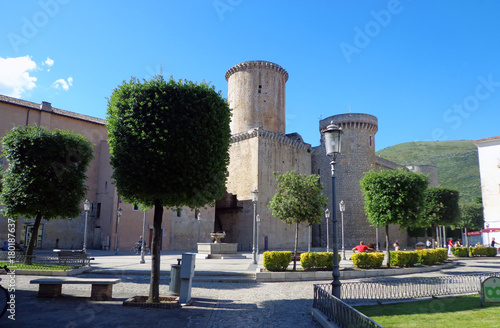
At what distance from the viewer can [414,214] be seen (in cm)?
1903

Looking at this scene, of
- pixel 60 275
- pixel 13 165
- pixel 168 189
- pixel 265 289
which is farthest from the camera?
pixel 13 165

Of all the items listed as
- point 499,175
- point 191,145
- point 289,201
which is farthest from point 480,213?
point 191,145

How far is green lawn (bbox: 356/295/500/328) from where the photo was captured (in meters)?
6.80

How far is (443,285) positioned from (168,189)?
8.77m

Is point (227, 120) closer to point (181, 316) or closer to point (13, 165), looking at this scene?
point (181, 316)

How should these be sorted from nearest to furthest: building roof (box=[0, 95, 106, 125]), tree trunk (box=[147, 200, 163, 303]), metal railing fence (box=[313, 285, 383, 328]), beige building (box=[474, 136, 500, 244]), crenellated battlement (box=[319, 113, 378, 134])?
metal railing fence (box=[313, 285, 383, 328]), tree trunk (box=[147, 200, 163, 303]), building roof (box=[0, 95, 106, 125]), beige building (box=[474, 136, 500, 244]), crenellated battlement (box=[319, 113, 378, 134])

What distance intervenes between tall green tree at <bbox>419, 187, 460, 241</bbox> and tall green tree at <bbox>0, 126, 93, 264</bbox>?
87.4 ft

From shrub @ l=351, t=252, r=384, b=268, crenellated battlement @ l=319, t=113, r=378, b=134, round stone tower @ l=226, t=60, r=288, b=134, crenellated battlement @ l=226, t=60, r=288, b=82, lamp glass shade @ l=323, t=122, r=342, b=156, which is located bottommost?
shrub @ l=351, t=252, r=384, b=268

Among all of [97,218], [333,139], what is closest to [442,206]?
[333,139]

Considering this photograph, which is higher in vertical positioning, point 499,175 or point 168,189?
point 499,175

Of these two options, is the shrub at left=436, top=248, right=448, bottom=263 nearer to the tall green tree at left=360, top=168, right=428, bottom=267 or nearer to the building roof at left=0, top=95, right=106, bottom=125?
the tall green tree at left=360, top=168, right=428, bottom=267

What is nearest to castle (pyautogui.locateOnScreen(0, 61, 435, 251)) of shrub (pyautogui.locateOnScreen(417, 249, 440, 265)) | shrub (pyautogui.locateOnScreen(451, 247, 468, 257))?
shrub (pyautogui.locateOnScreen(451, 247, 468, 257))

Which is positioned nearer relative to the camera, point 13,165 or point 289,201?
point 13,165

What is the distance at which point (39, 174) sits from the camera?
1609 cm
